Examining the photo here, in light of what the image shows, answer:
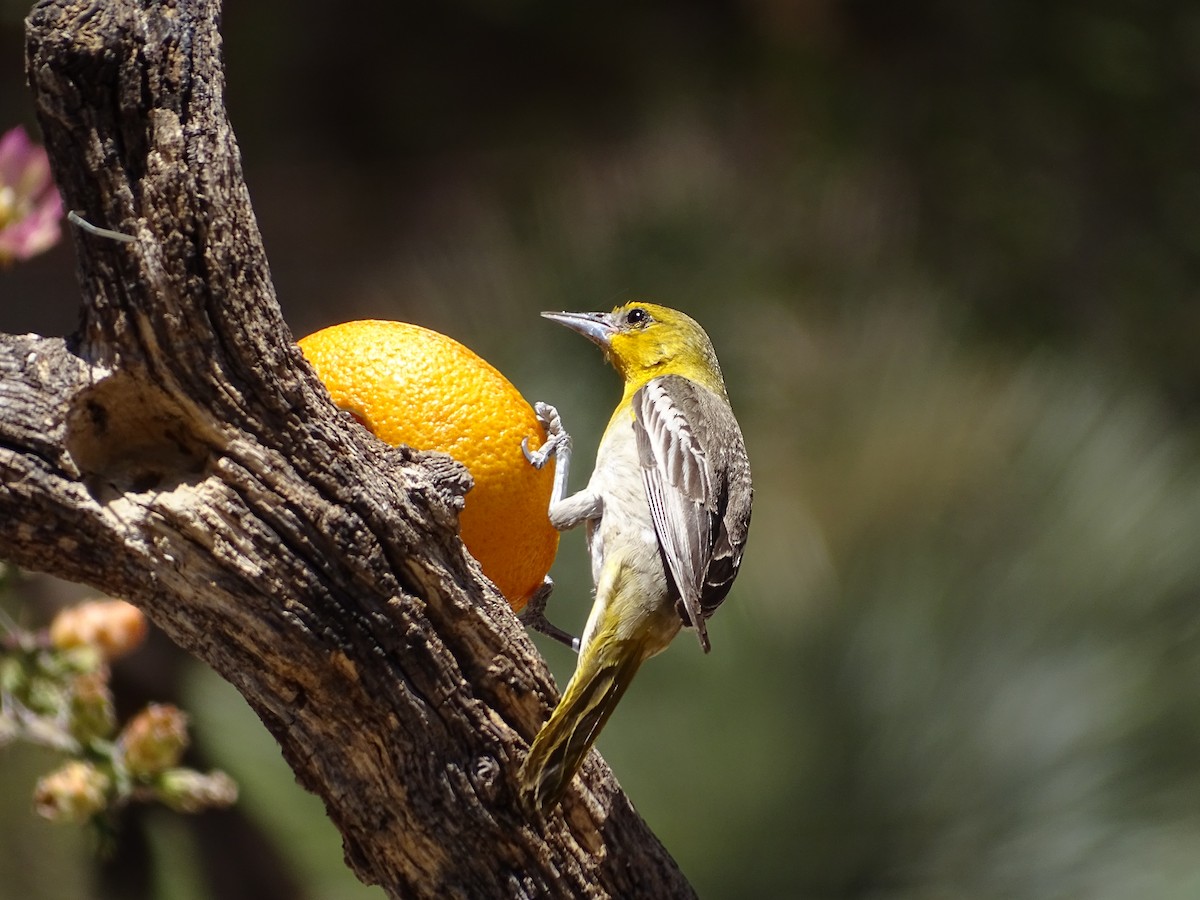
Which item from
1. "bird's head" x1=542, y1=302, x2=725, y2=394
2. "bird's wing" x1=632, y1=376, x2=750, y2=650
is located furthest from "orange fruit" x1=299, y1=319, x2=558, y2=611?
"bird's head" x1=542, y1=302, x2=725, y2=394

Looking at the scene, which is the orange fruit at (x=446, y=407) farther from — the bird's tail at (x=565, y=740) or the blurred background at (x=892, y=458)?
the blurred background at (x=892, y=458)

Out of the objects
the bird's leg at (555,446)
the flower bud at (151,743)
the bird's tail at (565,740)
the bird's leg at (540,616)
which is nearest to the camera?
the bird's tail at (565,740)

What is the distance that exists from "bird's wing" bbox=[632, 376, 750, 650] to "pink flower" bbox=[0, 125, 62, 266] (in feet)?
3.49

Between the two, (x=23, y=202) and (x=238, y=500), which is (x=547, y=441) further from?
(x=23, y=202)

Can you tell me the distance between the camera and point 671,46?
25.2ft

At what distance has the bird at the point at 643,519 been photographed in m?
1.88

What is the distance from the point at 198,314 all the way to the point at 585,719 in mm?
745

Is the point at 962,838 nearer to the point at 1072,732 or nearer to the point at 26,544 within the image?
the point at 1072,732

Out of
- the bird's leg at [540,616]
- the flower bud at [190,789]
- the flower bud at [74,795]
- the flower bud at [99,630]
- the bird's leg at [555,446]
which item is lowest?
the flower bud at [74,795]

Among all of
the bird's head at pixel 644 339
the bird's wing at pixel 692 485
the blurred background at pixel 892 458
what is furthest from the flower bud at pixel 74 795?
the blurred background at pixel 892 458

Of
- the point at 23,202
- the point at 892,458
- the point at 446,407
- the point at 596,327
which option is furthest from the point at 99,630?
the point at 892,458

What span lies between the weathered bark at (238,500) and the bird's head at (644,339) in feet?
3.83

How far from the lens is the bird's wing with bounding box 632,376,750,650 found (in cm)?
226

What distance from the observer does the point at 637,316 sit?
115 inches
